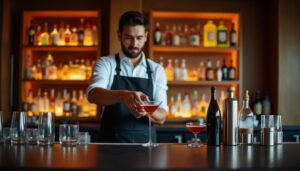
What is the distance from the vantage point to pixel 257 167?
136 cm

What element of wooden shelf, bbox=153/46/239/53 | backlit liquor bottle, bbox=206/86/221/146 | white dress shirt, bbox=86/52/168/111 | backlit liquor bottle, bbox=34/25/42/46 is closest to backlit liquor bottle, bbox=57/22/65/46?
backlit liquor bottle, bbox=34/25/42/46

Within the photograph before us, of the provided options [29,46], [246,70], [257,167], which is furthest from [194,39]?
[257,167]

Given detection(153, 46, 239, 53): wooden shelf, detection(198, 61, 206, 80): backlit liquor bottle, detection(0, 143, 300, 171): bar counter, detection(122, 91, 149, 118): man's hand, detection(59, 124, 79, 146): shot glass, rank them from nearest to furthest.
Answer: detection(0, 143, 300, 171): bar counter → detection(59, 124, 79, 146): shot glass → detection(122, 91, 149, 118): man's hand → detection(153, 46, 239, 53): wooden shelf → detection(198, 61, 206, 80): backlit liquor bottle

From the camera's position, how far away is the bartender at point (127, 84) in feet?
8.16

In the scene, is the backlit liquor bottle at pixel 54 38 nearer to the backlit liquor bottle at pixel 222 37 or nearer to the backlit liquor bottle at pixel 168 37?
the backlit liquor bottle at pixel 168 37

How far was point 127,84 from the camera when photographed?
2719 mm

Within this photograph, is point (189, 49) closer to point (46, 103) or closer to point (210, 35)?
point (210, 35)

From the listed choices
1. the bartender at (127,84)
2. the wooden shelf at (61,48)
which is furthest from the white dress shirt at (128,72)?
the wooden shelf at (61,48)

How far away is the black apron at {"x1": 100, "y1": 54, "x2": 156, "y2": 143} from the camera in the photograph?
2492mm

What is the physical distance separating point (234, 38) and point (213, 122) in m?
2.44

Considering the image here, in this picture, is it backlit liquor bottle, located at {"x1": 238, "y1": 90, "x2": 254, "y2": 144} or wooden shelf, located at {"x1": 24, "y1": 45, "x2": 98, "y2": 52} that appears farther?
wooden shelf, located at {"x1": 24, "y1": 45, "x2": 98, "y2": 52}

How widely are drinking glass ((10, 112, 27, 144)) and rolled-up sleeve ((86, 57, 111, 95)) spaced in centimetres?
66

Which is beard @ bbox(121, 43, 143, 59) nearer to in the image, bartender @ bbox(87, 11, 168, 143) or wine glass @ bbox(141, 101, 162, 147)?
bartender @ bbox(87, 11, 168, 143)

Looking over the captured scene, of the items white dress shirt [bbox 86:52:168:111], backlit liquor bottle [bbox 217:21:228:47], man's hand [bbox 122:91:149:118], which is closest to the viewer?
man's hand [bbox 122:91:149:118]
